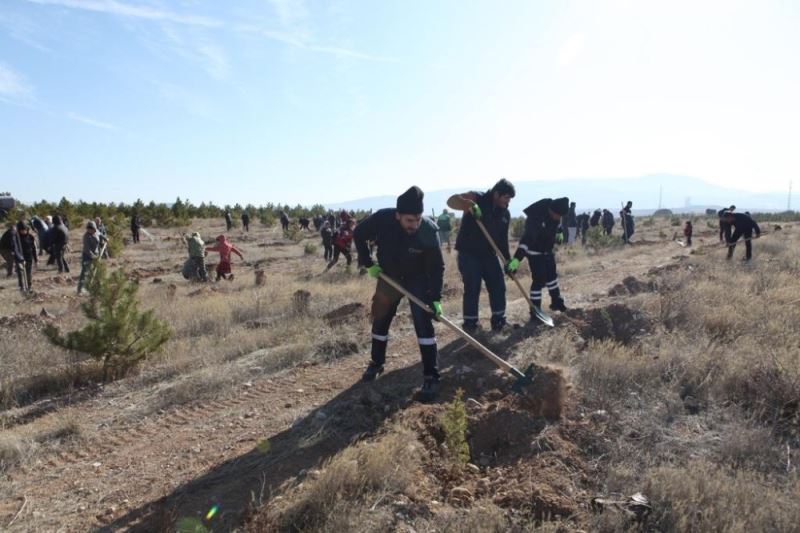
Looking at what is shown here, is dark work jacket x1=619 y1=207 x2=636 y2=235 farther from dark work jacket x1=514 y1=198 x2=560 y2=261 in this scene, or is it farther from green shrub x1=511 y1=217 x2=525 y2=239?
dark work jacket x1=514 y1=198 x2=560 y2=261

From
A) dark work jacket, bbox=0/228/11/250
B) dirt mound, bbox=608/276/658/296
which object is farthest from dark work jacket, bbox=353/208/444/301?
dark work jacket, bbox=0/228/11/250

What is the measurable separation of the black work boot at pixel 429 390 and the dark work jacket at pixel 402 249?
2.46 feet

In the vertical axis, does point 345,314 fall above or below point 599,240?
below

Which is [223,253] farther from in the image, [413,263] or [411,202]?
[411,202]

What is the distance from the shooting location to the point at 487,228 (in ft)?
20.6

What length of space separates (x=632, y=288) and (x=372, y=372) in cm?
604

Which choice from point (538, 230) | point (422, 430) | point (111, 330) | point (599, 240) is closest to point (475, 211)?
point (538, 230)

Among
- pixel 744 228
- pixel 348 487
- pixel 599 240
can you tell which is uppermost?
pixel 744 228

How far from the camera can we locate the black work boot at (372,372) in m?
5.16

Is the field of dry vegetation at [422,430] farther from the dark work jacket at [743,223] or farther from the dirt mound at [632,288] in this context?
the dark work jacket at [743,223]

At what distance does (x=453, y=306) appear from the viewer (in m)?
8.77

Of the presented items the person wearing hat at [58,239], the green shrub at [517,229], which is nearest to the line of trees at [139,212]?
the person wearing hat at [58,239]

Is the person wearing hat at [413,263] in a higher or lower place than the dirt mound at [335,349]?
higher

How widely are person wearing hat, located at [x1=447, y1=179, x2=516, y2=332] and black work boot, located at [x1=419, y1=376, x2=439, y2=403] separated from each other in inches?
68.6
